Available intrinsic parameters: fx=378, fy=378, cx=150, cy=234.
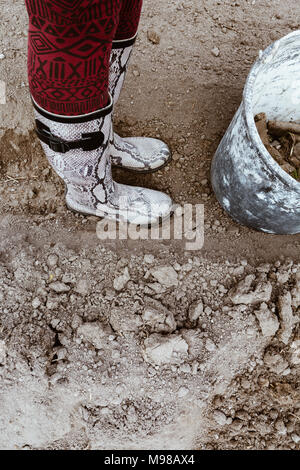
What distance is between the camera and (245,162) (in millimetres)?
1128

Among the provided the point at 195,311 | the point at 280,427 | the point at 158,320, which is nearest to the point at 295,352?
the point at 280,427

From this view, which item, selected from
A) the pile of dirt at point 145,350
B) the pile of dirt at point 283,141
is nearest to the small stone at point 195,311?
the pile of dirt at point 145,350

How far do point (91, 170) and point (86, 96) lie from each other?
11.8 inches

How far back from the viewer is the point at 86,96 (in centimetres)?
82

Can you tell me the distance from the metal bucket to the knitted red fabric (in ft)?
1.46

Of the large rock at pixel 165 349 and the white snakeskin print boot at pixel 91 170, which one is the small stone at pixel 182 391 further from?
the white snakeskin print boot at pixel 91 170

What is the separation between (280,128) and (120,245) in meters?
0.76

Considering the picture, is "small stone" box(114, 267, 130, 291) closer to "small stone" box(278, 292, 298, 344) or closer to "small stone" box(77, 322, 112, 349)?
"small stone" box(77, 322, 112, 349)

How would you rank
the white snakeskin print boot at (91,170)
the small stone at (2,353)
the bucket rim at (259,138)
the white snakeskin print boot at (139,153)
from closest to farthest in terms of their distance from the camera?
1. the white snakeskin print boot at (91,170)
2. the bucket rim at (259,138)
3. the small stone at (2,353)
4. the white snakeskin print boot at (139,153)

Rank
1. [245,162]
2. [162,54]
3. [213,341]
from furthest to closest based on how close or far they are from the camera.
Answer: [162,54], [213,341], [245,162]

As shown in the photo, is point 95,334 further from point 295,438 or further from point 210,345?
point 295,438

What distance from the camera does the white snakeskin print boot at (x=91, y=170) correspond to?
91 centimetres

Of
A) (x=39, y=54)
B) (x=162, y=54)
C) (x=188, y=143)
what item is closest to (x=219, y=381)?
(x=188, y=143)
